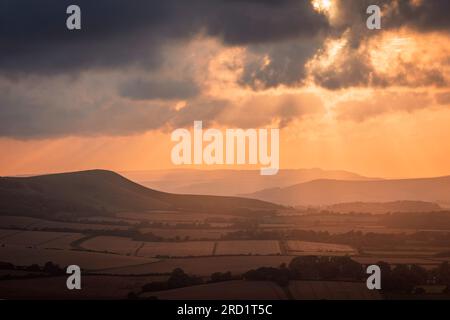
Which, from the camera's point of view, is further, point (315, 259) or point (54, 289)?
point (315, 259)

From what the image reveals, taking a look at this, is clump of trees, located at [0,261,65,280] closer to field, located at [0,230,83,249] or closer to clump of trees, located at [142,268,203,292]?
clump of trees, located at [142,268,203,292]

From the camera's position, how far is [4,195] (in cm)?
16162

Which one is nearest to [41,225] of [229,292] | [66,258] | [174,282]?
[66,258]

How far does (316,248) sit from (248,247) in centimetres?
899

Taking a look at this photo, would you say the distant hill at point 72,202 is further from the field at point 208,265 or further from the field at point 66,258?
the field at point 208,265

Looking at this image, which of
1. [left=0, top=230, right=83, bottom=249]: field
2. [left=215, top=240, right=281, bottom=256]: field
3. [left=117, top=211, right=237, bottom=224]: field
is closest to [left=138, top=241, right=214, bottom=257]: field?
[left=215, top=240, right=281, bottom=256]: field

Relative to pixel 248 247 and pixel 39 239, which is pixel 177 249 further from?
pixel 39 239

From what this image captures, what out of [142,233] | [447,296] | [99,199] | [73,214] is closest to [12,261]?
[142,233]

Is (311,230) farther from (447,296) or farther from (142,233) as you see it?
(447,296)

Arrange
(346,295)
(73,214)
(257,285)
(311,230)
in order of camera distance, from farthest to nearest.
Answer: (73,214), (311,230), (257,285), (346,295)

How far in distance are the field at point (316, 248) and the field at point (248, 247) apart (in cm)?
208

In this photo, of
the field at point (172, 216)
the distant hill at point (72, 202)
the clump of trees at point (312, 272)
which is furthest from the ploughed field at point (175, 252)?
the distant hill at point (72, 202)
